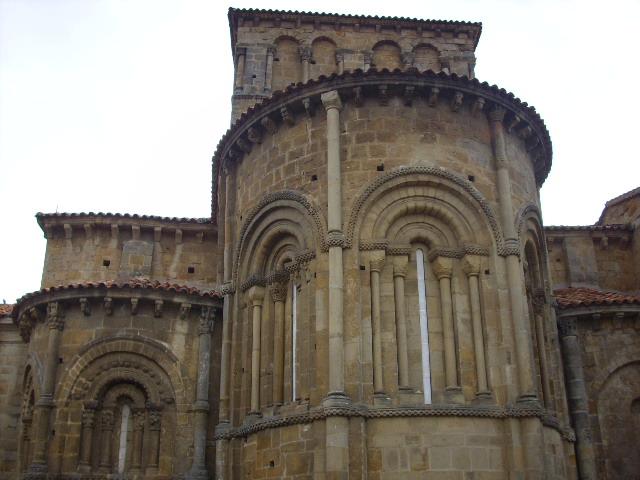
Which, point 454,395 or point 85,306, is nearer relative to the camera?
point 454,395

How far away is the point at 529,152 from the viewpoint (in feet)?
49.5

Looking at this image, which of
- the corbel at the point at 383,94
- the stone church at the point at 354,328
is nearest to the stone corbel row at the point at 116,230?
the stone church at the point at 354,328

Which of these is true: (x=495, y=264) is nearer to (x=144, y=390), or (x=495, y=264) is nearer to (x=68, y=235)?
(x=144, y=390)

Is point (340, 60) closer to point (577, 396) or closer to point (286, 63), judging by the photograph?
point (286, 63)

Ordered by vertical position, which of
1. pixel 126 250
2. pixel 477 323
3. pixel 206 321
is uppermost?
pixel 126 250

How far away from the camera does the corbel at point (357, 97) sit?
13.5m

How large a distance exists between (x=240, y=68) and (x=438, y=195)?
388 inches

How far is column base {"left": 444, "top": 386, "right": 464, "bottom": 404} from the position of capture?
11.9 m

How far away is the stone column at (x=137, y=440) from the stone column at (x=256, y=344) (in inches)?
143

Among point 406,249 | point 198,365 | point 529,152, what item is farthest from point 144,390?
point 529,152

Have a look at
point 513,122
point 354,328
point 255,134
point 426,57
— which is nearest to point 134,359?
point 255,134

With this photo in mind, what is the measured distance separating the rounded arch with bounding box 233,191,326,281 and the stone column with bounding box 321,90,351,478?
0.32 metres

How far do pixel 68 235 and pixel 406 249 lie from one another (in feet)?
34.5

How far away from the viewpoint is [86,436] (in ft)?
50.8
